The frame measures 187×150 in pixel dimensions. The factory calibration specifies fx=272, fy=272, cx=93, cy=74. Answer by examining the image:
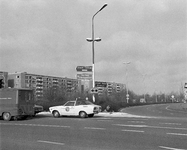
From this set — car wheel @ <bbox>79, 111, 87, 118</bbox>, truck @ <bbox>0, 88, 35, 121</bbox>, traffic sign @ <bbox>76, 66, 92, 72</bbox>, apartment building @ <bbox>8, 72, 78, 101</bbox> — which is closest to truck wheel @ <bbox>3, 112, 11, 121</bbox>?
truck @ <bbox>0, 88, 35, 121</bbox>

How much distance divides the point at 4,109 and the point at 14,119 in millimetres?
1134

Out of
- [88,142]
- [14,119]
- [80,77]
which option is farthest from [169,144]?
[80,77]

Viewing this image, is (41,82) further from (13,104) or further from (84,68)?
(13,104)

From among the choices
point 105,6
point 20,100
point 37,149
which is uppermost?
point 105,6

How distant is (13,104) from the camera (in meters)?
20.7

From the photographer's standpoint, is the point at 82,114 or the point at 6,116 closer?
the point at 6,116

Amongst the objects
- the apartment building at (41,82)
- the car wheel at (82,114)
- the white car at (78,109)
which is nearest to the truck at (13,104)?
the white car at (78,109)

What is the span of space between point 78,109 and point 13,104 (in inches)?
209

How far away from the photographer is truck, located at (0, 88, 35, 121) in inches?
813

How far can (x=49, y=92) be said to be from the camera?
85.9 m

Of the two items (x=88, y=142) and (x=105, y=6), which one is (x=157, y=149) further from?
(x=105, y=6)

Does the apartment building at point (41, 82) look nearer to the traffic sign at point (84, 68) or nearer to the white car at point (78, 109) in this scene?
the traffic sign at point (84, 68)

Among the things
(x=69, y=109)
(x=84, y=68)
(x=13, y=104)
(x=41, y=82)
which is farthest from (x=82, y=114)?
(x=41, y=82)

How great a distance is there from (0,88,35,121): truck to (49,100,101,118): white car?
3.23 m
